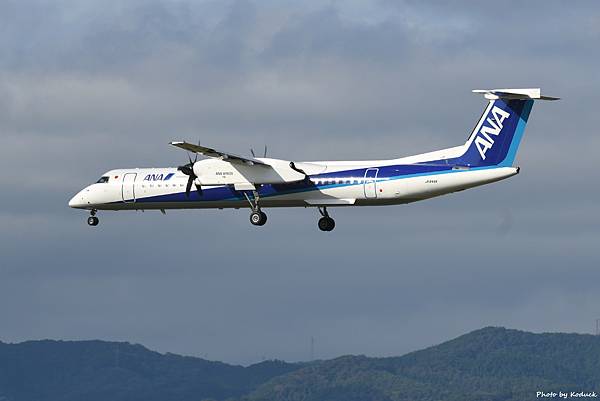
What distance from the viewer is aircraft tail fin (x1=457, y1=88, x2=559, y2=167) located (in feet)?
249

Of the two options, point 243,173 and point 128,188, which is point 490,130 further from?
point 128,188

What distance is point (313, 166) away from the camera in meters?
78.8

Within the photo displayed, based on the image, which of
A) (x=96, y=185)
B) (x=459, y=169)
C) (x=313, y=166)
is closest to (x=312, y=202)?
(x=313, y=166)

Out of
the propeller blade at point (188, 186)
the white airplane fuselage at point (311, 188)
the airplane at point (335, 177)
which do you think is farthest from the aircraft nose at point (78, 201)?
the propeller blade at point (188, 186)

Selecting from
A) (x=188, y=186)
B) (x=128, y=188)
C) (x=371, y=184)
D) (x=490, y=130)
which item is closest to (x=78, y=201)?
(x=128, y=188)

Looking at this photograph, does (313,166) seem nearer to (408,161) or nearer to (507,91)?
(408,161)

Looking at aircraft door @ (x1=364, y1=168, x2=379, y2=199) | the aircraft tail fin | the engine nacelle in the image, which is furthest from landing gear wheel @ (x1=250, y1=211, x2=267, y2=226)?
the aircraft tail fin

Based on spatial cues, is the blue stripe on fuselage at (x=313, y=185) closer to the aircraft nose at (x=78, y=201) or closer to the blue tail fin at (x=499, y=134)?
the blue tail fin at (x=499, y=134)

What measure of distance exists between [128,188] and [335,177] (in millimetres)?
13107

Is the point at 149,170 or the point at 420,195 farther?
the point at 149,170

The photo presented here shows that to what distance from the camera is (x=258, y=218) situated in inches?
3177

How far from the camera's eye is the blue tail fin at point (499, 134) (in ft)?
249

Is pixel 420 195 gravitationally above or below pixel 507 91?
below

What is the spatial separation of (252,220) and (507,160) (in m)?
14.6
